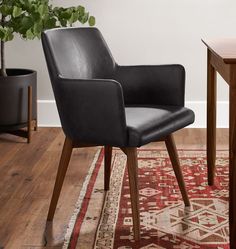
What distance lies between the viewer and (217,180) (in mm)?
2695

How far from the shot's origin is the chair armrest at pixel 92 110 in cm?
195

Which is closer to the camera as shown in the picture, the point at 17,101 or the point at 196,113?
the point at 17,101

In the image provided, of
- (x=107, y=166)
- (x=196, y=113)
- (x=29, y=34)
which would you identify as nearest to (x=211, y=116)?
(x=107, y=166)

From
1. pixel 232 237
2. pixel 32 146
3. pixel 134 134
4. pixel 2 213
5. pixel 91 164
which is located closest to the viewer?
pixel 232 237

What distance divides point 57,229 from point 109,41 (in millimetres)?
1959

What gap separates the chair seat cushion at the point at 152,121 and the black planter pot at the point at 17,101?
1.27 m

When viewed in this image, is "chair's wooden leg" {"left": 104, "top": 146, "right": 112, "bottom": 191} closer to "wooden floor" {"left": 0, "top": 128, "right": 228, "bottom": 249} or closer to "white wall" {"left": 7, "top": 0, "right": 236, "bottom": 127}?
"wooden floor" {"left": 0, "top": 128, "right": 228, "bottom": 249}

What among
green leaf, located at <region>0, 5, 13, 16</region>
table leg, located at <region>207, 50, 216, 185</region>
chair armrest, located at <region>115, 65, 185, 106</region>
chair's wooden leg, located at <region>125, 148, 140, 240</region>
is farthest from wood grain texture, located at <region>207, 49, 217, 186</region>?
green leaf, located at <region>0, 5, 13, 16</region>

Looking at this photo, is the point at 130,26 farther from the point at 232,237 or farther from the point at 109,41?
the point at 232,237

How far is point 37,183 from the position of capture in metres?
2.67

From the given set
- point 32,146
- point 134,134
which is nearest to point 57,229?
point 134,134

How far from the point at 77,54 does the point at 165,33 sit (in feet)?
5.18

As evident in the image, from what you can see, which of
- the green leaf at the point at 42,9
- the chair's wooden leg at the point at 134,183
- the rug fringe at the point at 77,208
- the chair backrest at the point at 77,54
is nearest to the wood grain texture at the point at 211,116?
the chair backrest at the point at 77,54

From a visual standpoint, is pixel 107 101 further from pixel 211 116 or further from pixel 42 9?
pixel 42 9
